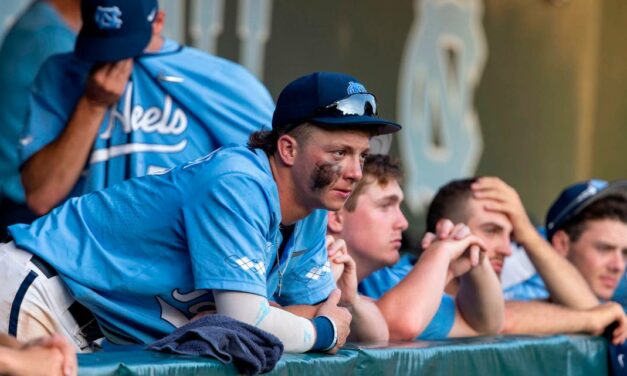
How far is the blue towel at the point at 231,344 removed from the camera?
2564mm

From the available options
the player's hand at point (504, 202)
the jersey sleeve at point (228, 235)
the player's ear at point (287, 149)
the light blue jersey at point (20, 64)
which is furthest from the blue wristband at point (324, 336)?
the light blue jersey at point (20, 64)

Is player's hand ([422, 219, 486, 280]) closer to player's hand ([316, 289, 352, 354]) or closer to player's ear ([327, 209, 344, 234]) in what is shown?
player's ear ([327, 209, 344, 234])

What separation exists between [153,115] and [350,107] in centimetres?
129

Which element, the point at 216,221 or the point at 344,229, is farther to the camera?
the point at 344,229

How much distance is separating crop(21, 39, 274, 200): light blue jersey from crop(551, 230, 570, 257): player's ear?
135 cm

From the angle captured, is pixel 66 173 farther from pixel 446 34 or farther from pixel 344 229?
pixel 446 34

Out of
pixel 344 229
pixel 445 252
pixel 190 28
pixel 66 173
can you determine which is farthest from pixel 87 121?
pixel 190 28

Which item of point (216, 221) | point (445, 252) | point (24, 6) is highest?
point (24, 6)

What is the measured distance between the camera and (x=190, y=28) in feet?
18.3

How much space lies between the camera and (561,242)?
4.86 meters

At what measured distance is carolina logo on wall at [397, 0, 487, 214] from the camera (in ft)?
22.1

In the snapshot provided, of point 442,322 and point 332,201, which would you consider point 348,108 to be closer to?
point 332,201

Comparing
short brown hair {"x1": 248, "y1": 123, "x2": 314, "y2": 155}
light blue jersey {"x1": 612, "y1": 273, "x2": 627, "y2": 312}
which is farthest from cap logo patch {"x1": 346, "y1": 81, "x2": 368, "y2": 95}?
light blue jersey {"x1": 612, "y1": 273, "x2": 627, "y2": 312}

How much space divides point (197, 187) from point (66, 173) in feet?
4.19
